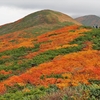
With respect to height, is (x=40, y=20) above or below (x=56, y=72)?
above

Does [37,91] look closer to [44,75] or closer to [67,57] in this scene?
[44,75]

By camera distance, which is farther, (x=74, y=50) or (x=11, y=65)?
(x=74, y=50)

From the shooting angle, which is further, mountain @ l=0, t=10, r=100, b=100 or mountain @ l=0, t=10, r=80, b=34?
mountain @ l=0, t=10, r=80, b=34

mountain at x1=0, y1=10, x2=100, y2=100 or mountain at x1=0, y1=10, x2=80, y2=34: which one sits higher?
mountain at x1=0, y1=10, x2=80, y2=34

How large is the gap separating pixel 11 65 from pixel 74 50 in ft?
30.2

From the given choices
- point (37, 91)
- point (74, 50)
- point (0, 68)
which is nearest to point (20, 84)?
point (37, 91)

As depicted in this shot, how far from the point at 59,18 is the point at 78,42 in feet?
171

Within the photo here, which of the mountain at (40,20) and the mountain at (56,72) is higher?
the mountain at (40,20)

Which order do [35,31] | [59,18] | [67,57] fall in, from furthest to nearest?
[59,18]
[35,31]
[67,57]

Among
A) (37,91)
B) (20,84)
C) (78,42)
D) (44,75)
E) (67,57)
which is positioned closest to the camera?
(37,91)

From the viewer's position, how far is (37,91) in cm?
1962

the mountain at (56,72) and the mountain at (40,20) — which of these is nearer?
the mountain at (56,72)

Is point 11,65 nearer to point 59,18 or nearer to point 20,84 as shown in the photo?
point 20,84

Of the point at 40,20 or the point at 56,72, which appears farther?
the point at 40,20
